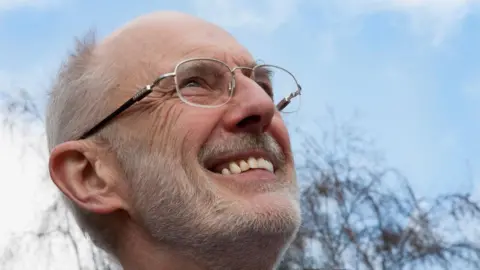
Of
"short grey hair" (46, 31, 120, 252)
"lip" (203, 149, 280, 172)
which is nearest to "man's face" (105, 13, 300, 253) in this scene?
"lip" (203, 149, 280, 172)

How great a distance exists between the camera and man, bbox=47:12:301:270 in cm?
206

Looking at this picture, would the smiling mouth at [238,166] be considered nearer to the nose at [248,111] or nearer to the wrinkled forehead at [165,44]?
the nose at [248,111]

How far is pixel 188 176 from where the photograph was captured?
6.83 feet

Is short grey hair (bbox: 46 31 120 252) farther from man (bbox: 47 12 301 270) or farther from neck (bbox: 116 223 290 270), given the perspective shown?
neck (bbox: 116 223 290 270)

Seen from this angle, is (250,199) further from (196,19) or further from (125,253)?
(196,19)

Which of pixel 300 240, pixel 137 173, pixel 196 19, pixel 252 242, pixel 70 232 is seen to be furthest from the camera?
pixel 300 240

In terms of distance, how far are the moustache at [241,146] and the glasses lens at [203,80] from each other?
0.18 metres

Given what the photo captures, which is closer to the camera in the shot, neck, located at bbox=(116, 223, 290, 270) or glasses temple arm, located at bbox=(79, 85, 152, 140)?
neck, located at bbox=(116, 223, 290, 270)

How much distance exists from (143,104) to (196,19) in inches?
20.0

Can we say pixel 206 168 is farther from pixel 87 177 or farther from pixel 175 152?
pixel 87 177

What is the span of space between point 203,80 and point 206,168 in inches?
14.2

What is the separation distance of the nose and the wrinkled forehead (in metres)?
0.18

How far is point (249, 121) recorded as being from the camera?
2170mm

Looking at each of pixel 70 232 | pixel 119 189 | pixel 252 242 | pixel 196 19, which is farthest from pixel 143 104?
pixel 70 232
